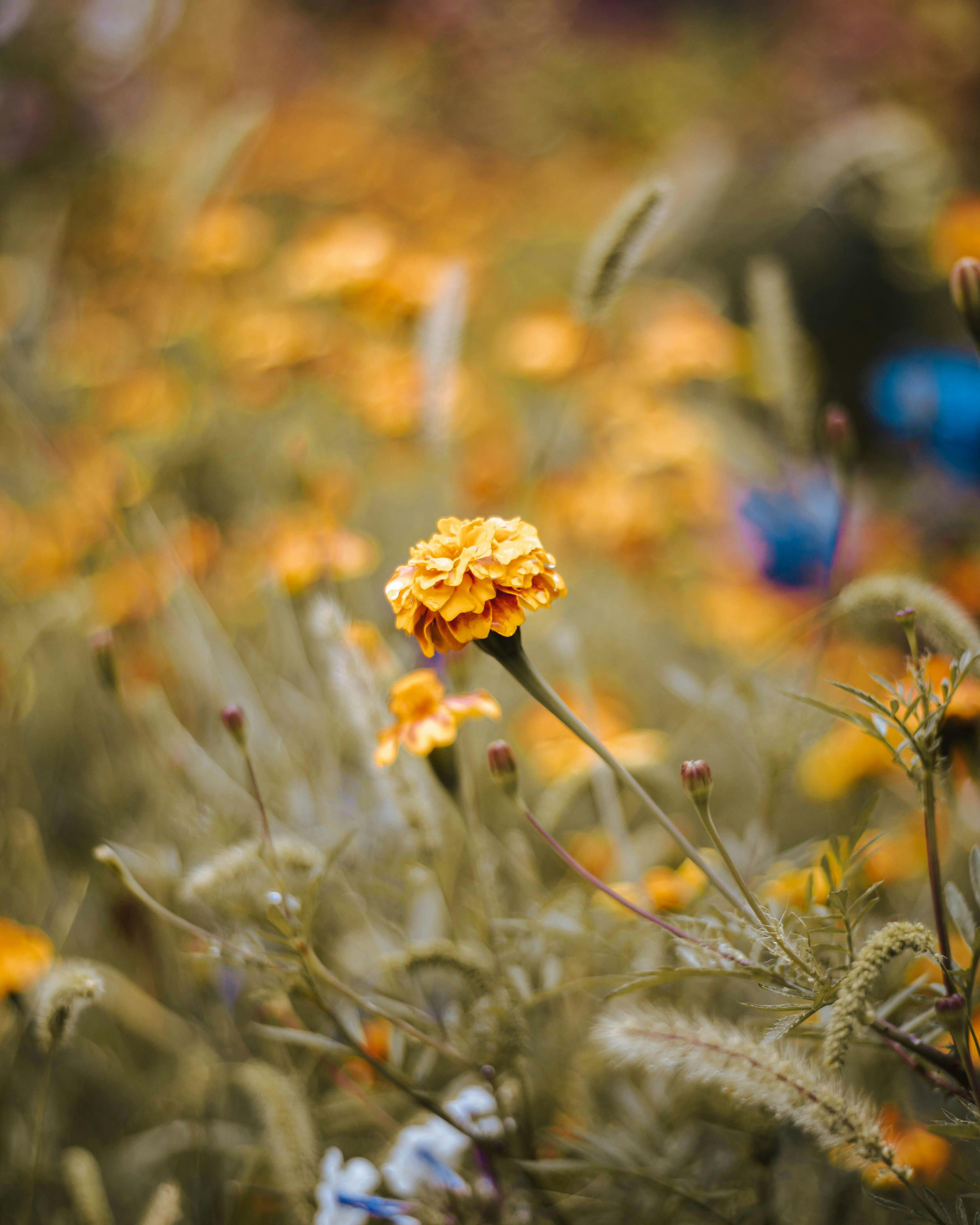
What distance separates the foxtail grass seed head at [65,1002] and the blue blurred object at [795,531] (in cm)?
100

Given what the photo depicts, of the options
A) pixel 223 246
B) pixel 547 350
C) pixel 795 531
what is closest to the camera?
pixel 547 350

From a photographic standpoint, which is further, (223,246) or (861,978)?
(223,246)

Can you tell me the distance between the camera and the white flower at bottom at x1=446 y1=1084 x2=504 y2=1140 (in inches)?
18.3

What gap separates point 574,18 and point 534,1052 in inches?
164

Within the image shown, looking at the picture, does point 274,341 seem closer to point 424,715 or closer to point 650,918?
point 424,715

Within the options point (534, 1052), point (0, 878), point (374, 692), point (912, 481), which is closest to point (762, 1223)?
point (534, 1052)

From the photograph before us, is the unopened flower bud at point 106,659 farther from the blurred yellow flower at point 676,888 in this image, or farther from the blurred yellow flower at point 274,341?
the blurred yellow flower at point 274,341

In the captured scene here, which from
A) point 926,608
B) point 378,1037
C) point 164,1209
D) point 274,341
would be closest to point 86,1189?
point 164,1209

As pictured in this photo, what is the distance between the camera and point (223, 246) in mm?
1109

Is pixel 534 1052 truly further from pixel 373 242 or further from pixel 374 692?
pixel 373 242

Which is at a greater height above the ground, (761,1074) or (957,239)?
(761,1074)

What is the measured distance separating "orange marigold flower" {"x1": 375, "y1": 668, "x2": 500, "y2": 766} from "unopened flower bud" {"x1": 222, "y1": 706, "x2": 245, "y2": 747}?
0.24ft

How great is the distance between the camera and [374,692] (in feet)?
1.65

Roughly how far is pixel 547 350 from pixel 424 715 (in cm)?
68
